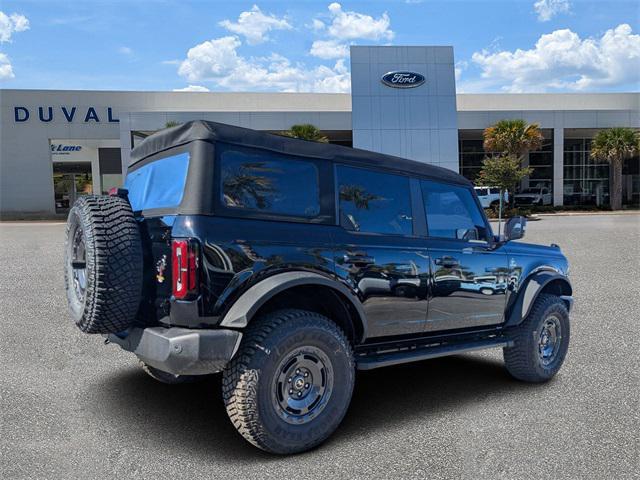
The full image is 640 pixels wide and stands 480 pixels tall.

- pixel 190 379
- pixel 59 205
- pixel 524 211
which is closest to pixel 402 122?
pixel 524 211

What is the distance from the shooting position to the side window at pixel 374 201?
3.93m

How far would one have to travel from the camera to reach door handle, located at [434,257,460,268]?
14.0 feet

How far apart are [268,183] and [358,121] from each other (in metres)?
31.8

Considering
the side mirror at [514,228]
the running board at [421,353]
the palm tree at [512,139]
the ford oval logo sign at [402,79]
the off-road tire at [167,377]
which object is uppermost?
the ford oval logo sign at [402,79]

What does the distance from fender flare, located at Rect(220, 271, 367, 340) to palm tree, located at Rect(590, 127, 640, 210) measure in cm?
3919

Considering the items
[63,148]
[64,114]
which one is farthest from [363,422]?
[63,148]

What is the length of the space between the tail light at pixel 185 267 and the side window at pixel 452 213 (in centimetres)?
204

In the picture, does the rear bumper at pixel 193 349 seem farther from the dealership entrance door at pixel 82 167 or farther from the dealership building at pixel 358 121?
the dealership entrance door at pixel 82 167

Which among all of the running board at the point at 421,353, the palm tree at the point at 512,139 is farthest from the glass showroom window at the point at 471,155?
the running board at the point at 421,353

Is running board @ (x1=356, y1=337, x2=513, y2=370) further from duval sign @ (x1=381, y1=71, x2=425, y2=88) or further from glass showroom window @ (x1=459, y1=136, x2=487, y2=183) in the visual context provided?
glass showroom window @ (x1=459, y1=136, x2=487, y2=183)

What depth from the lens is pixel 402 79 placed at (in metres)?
34.8

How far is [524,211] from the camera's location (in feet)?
117

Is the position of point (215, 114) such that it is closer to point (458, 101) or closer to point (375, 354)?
point (458, 101)

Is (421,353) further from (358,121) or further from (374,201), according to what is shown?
(358,121)
